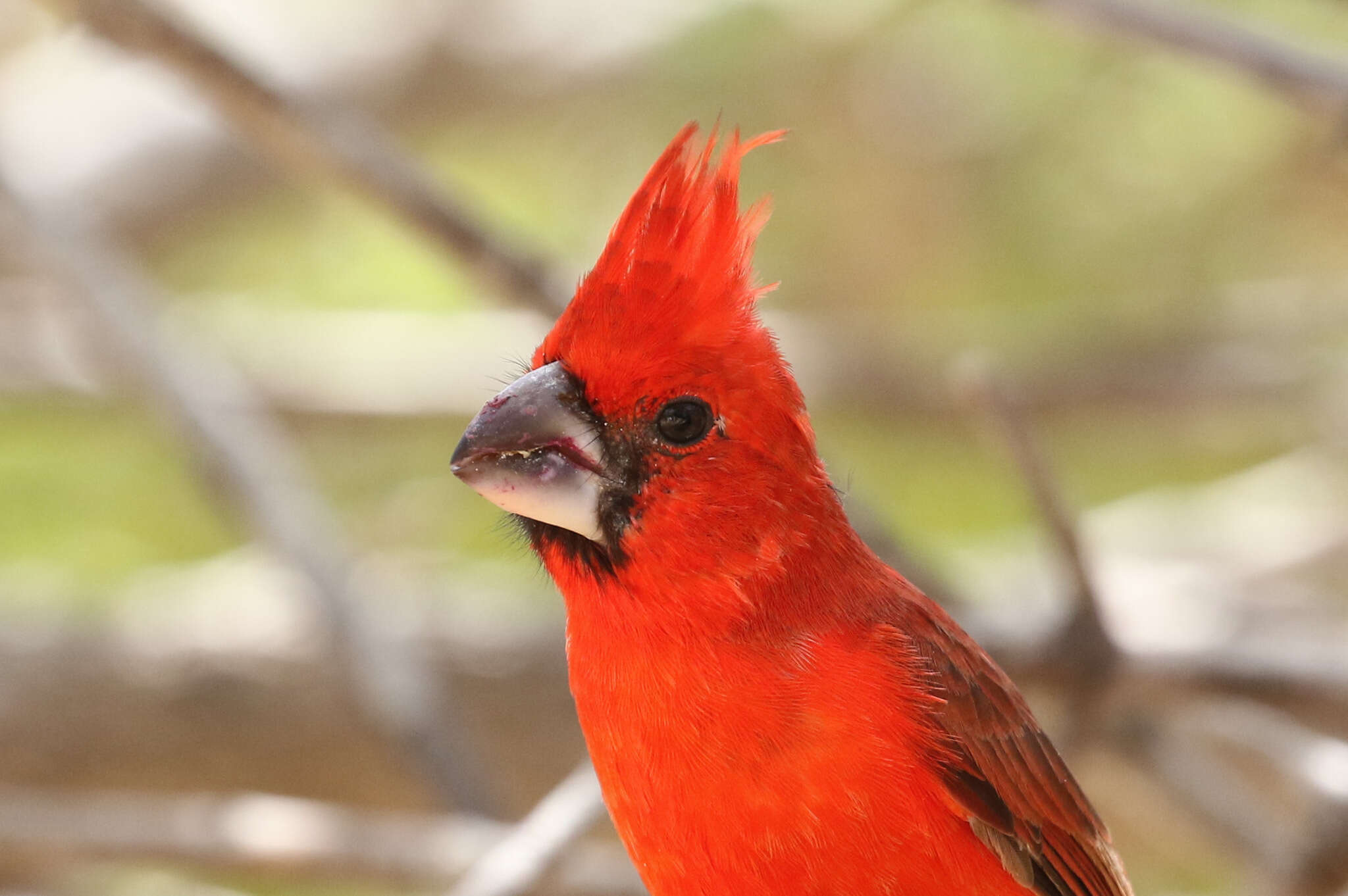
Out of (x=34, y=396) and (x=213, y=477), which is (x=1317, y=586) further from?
(x=34, y=396)

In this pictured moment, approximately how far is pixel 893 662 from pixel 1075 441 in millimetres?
4547

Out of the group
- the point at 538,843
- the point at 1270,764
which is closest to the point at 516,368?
the point at 538,843

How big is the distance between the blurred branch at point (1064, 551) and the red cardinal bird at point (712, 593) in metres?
0.58

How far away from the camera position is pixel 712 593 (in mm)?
2174

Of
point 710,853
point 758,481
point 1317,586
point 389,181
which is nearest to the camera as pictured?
point 710,853

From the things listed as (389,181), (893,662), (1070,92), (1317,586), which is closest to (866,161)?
(1070,92)

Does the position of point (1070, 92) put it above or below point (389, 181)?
above

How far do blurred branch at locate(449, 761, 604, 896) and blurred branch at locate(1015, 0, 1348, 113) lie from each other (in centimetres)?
172

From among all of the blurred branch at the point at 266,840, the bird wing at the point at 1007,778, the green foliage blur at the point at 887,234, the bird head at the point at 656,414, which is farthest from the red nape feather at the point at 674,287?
the green foliage blur at the point at 887,234

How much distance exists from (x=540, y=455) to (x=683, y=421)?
203 millimetres

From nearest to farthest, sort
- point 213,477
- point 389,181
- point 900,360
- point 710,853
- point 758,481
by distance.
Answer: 1. point 710,853
2. point 758,481
3. point 389,181
4. point 213,477
5. point 900,360

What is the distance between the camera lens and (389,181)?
322 cm

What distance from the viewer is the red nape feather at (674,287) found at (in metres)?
2.17

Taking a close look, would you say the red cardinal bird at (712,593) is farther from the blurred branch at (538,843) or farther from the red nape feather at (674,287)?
the blurred branch at (538,843)
